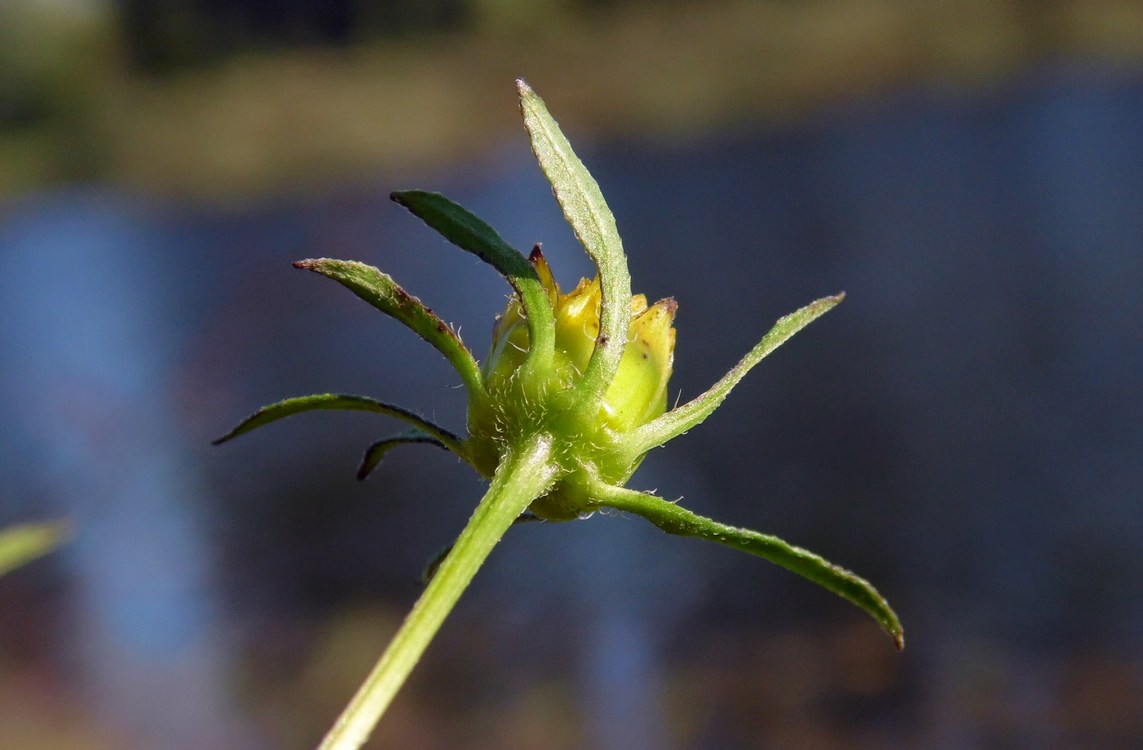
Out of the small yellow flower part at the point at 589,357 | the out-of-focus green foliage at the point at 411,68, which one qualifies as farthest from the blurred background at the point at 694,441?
the small yellow flower part at the point at 589,357

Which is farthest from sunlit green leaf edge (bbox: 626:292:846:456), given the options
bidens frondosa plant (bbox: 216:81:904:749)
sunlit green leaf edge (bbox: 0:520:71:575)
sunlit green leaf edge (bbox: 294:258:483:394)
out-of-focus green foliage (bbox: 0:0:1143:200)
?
out-of-focus green foliage (bbox: 0:0:1143:200)

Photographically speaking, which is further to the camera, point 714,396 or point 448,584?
point 714,396

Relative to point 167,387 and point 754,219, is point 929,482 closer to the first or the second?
point 754,219

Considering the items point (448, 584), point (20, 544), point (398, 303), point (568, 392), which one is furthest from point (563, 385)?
point (20, 544)

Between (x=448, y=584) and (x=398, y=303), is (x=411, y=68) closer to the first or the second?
(x=398, y=303)

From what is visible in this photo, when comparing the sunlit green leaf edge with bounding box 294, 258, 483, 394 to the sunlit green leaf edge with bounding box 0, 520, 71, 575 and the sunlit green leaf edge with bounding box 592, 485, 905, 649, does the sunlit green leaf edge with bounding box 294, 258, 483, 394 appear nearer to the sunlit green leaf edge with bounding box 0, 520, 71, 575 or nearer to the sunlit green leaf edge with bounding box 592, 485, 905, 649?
the sunlit green leaf edge with bounding box 592, 485, 905, 649

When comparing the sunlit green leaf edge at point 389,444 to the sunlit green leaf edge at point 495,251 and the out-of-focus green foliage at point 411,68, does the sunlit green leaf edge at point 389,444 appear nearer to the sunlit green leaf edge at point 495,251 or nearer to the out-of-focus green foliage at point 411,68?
the sunlit green leaf edge at point 495,251
